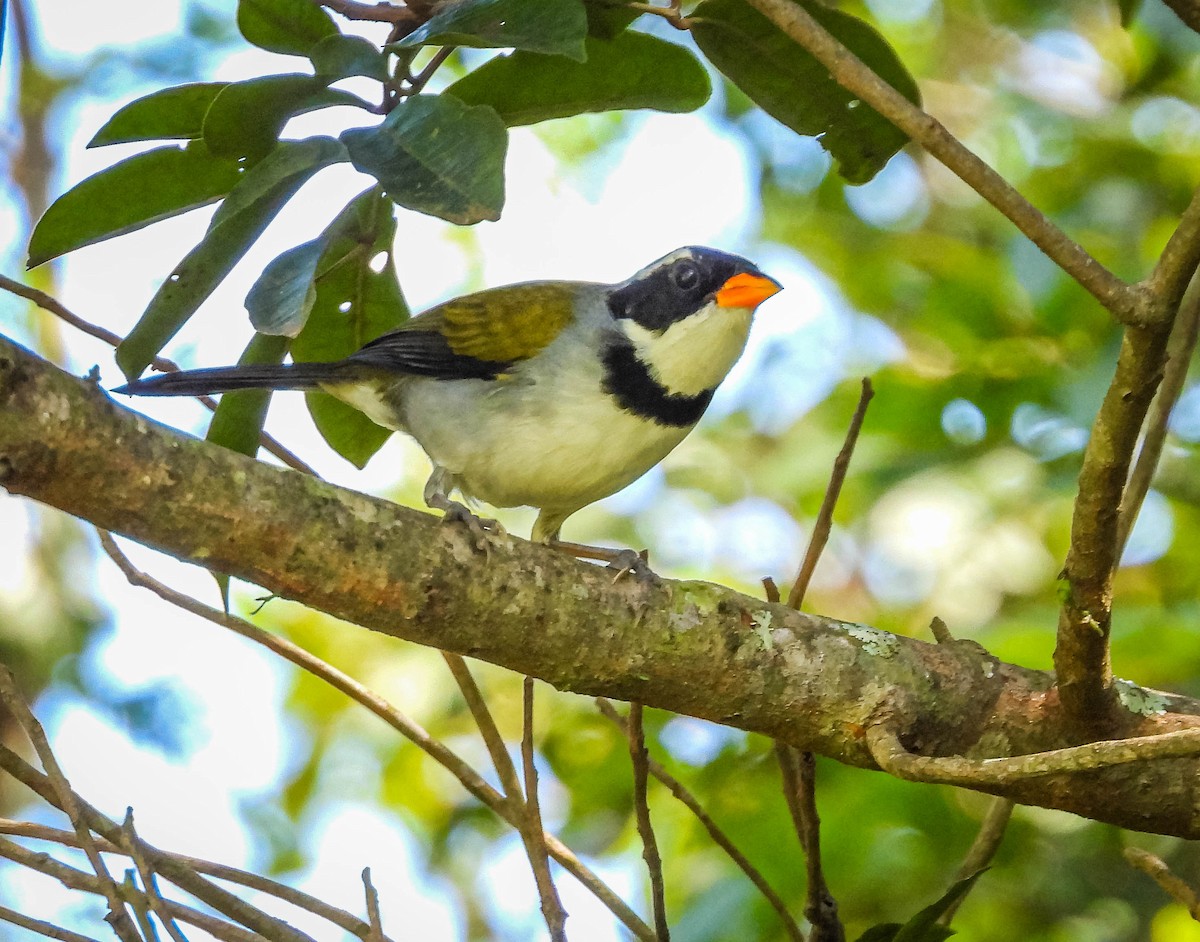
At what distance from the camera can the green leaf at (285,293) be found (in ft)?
6.27

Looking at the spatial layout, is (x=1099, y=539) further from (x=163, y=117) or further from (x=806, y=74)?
(x=163, y=117)

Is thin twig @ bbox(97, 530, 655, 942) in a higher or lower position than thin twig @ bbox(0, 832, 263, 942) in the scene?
higher

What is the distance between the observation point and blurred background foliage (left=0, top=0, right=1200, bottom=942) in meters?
3.17

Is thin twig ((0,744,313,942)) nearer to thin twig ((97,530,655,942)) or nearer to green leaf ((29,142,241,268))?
thin twig ((97,530,655,942))

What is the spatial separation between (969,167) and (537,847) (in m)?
1.22

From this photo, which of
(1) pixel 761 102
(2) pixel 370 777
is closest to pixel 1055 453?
(1) pixel 761 102

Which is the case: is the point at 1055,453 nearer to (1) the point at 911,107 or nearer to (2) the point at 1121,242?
(2) the point at 1121,242

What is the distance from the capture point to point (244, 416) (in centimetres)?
262

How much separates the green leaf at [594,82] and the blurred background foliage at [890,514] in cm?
97

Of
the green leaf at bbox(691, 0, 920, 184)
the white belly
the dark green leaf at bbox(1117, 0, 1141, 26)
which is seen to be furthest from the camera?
the white belly

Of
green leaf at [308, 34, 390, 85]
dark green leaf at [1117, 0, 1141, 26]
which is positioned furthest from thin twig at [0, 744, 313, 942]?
dark green leaf at [1117, 0, 1141, 26]

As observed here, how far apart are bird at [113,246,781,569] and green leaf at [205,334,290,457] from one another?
0.92 feet

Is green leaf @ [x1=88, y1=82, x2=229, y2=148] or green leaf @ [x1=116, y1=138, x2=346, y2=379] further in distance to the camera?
green leaf @ [x1=88, y1=82, x2=229, y2=148]

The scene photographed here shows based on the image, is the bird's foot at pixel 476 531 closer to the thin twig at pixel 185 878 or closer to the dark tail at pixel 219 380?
the dark tail at pixel 219 380
